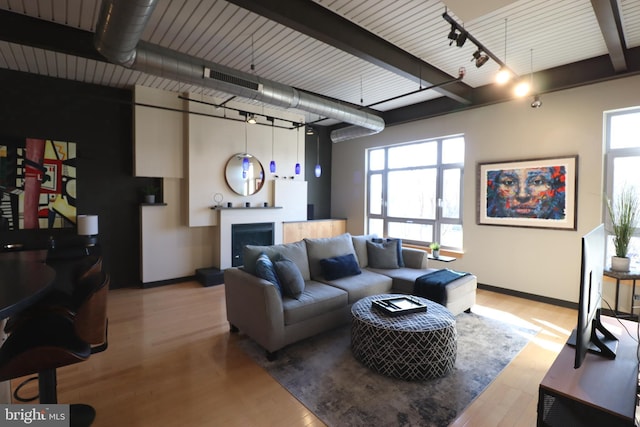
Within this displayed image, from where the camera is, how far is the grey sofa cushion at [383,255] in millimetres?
4453

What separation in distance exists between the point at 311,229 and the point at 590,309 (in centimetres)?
559

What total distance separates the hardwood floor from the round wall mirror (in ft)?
8.63

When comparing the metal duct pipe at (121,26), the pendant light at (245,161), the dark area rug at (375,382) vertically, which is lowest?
the dark area rug at (375,382)

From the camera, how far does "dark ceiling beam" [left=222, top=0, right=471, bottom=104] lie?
263 cm

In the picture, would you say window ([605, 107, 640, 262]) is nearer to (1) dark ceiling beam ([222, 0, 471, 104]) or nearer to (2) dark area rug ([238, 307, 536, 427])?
(2) dark area rug ([238, 307, 536, 427])

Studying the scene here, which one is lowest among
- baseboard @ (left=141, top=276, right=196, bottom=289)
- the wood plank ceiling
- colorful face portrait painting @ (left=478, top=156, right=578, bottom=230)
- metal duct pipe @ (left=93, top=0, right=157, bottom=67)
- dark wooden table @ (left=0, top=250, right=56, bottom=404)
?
baseboard @ (left=141, top=276, right=196, bottom=289)

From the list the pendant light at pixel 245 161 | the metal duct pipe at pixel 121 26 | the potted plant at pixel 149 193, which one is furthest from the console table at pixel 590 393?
the potted plant at pixel 149 193

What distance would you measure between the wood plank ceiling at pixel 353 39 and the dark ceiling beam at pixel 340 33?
0.03 feet

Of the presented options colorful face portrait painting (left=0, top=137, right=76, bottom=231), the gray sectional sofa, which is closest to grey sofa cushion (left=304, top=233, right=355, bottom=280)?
the gray sectional sofa

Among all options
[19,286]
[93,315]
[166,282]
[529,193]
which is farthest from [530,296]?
[166,282]

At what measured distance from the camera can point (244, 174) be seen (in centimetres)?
566

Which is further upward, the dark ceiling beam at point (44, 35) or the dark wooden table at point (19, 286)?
the dark ceiling beam at point (44, 35)

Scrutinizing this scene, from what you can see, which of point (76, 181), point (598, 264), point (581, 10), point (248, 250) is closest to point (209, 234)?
point (76, 181)

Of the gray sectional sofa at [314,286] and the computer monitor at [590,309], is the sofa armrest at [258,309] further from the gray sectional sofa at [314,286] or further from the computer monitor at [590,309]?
the computer monitor at [590,309]
